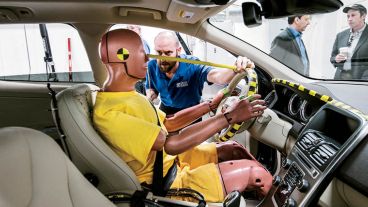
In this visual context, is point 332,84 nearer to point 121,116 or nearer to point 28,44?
point 121,116

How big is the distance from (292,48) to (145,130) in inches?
64.2

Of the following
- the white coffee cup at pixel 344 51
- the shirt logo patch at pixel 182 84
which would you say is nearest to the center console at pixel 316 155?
the shirt logo patch at pixel 182 84

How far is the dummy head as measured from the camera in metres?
1.45

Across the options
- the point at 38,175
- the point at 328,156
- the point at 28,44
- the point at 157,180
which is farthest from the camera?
the point at 28,44

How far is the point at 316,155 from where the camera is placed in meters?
1.34

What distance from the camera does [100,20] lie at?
2.29 meters

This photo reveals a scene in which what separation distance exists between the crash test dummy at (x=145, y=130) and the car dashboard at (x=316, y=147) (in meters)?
0.22

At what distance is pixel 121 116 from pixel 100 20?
1.15 metres

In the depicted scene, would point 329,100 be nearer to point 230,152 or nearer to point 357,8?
point 230,152

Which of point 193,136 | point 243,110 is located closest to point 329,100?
point 243,110

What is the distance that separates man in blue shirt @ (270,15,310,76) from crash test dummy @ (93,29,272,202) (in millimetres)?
874

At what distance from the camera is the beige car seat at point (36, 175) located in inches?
34.3

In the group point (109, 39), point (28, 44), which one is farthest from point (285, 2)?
point (28, 44)

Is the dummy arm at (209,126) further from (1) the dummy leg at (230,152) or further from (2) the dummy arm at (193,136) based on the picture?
(1) the dummy leg at (230,152)
